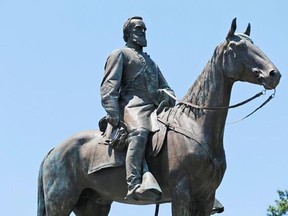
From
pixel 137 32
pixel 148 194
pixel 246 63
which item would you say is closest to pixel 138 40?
pixel 137 32

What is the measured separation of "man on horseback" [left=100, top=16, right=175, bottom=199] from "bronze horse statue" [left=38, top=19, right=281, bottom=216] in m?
0.29

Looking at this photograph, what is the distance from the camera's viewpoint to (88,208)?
12.7 meters

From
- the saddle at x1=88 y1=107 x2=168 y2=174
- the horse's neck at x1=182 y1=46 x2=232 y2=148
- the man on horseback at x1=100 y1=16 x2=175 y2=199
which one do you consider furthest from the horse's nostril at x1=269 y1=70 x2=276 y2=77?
the man on horseback at x1=100 y1=16 x2=175 y2=199

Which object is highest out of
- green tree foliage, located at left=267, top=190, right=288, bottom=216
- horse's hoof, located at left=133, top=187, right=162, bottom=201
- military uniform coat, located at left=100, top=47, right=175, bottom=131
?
military uniform coat, located at left=100, top=47, right=175, bottom=131

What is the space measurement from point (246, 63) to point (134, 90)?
67.4 inches

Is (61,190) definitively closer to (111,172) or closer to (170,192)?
(111,172)

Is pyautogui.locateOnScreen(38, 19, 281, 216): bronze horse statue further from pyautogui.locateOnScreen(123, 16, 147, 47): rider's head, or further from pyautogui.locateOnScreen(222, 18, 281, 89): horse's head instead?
pyautogui.locateOnScreen(123, 16, 147, 47): rider's head

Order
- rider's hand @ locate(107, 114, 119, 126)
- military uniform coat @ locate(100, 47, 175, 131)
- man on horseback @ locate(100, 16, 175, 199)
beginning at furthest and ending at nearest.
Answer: military uniform coat @ locate(100, 47, 175, 131) → rider's hand @ locate(107, 114, 119, 126) → man on horseback @ locate(100, 16, 175, 199)

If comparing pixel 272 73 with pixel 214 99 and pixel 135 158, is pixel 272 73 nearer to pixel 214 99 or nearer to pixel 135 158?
pixel 214 99

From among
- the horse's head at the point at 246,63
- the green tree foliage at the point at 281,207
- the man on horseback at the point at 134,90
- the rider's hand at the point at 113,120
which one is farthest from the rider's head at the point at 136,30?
Answer: the green tree foliage at the point at 281,207

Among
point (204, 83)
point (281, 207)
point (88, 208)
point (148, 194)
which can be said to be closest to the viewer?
point (148, 194)

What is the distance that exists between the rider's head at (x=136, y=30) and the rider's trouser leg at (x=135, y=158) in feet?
5.01

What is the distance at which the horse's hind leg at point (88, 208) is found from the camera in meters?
12.7

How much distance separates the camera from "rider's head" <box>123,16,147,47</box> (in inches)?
489
